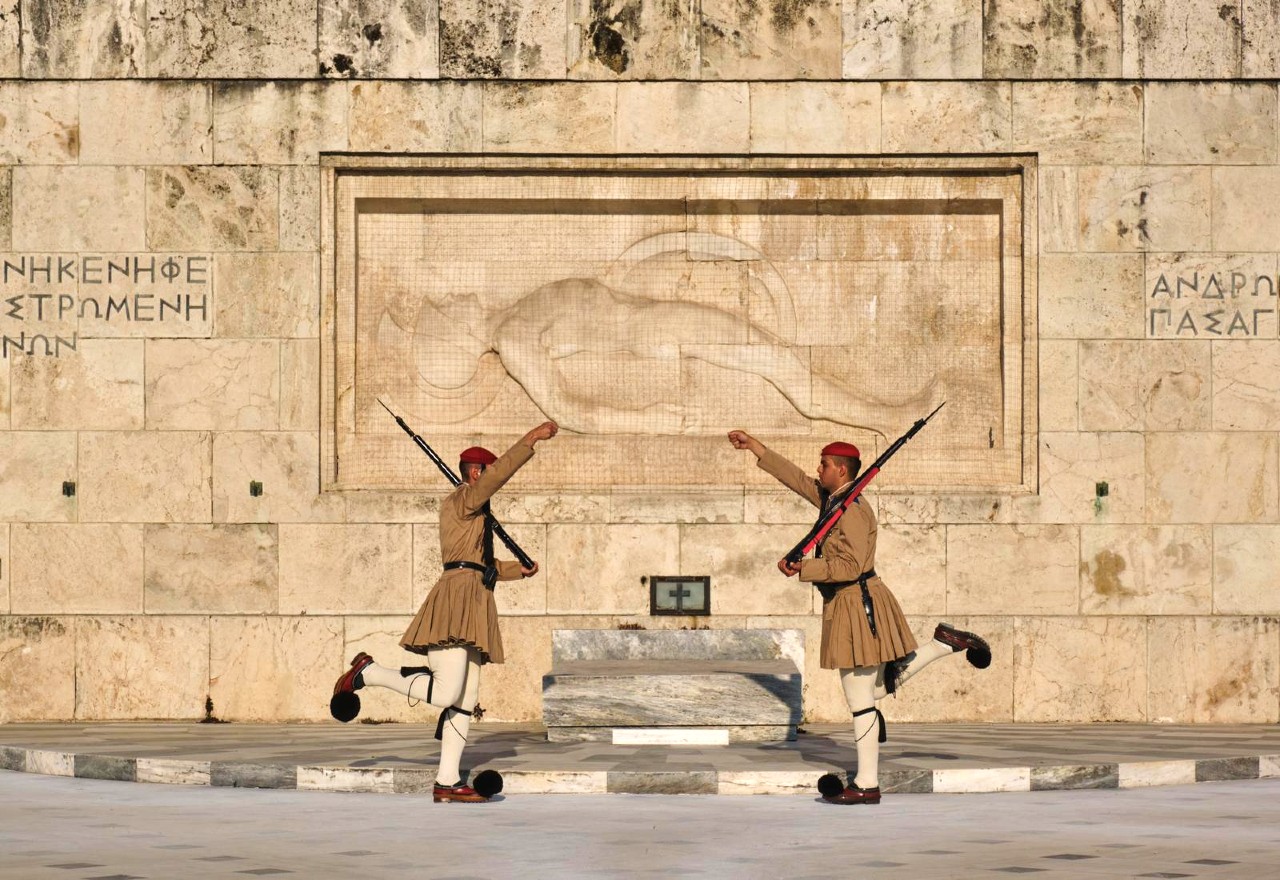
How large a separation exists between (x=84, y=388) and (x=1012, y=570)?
736 cm

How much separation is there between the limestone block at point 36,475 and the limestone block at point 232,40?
2996mm

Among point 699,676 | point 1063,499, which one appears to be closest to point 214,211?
point 699,676

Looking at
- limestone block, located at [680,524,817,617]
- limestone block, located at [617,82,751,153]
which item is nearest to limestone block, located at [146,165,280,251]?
limestone block, located at [617,82,751,153]

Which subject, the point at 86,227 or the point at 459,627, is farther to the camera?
the point at 86,227

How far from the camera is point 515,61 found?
17.2 metres

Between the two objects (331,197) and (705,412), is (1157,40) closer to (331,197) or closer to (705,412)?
(705,412)

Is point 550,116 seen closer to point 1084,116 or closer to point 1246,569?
point 1084,116

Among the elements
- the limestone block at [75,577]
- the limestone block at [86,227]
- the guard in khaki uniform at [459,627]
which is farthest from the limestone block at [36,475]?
the guard in khaki uniform at [459,627]

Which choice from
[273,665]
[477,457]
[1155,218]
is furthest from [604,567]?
[1155,218]

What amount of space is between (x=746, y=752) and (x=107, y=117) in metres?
7.33

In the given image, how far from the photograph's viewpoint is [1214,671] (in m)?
16.9

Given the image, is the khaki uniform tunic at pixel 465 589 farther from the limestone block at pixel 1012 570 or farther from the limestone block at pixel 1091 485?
the limestone block at pixel 1091 485

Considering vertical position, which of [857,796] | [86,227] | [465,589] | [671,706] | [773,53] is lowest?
[857,796]

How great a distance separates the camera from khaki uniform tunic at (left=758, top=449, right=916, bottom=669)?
39.7ft
